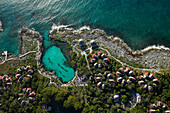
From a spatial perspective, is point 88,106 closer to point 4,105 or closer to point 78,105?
point 78,105

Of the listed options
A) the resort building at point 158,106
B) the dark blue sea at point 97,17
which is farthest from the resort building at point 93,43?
the resort building at point 158,106

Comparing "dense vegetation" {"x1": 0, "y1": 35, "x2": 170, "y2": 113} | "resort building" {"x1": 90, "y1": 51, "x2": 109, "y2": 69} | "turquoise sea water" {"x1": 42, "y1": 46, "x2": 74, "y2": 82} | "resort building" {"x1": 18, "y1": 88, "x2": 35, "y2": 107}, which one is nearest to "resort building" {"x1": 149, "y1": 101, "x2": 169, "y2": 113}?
"dense vegetation" {"x1": 0, "y1": 35, "x2": 170, "y2": 113}

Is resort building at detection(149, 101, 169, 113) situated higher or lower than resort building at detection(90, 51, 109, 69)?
lower

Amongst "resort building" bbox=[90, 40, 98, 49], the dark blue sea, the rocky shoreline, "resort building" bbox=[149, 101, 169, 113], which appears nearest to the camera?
"resort building" bbox=[149, 101, 169, 113]

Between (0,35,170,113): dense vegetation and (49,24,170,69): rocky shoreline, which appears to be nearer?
(0,35,170,113): dense vegetation

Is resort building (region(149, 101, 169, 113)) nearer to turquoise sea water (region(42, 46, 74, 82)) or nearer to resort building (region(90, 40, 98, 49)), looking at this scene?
resort building (region(90, 40, 98, 49))

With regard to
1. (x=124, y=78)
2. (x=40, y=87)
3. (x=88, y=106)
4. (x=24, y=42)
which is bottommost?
(x=88, y=106)

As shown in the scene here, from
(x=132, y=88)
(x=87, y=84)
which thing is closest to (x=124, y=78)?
(x=132, y=88)
